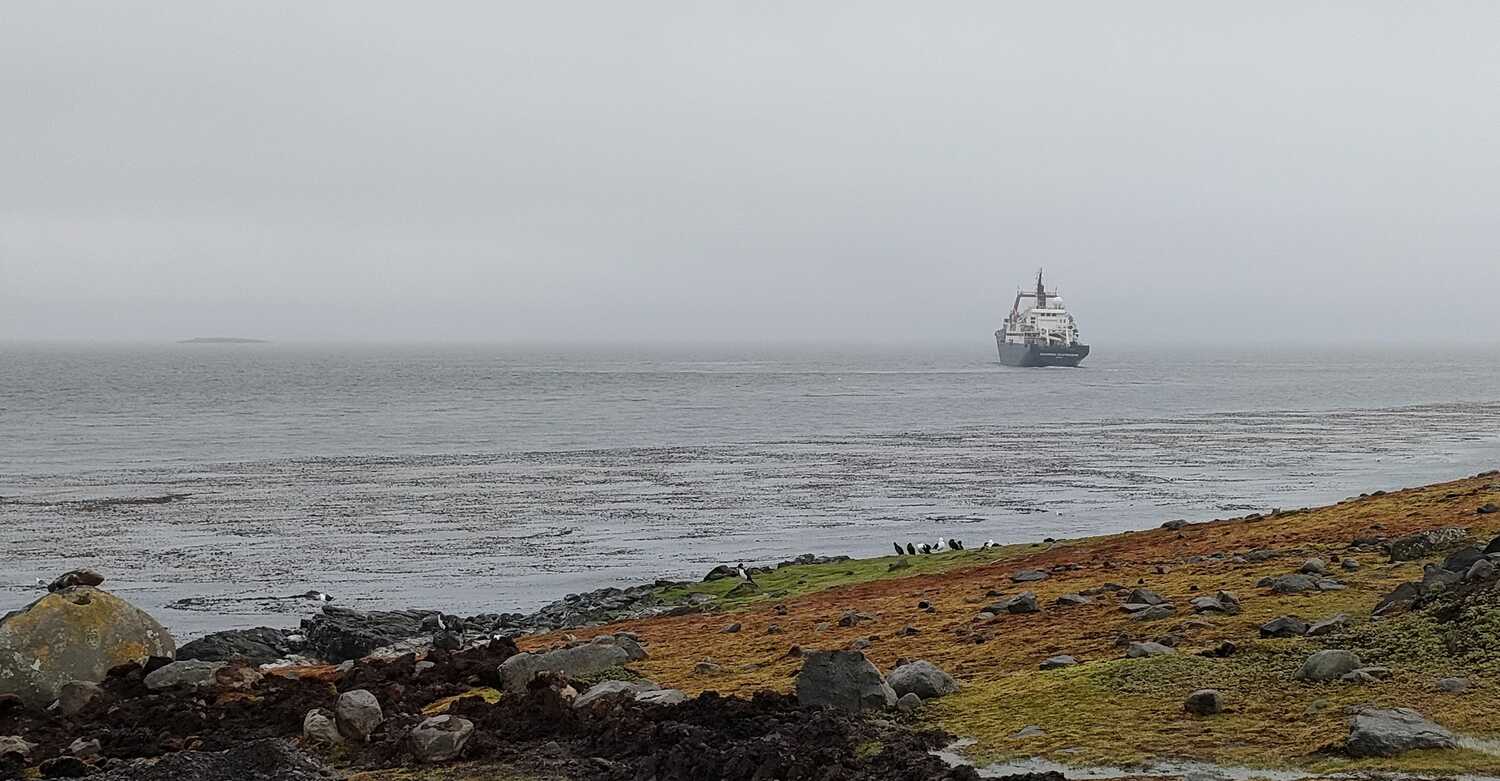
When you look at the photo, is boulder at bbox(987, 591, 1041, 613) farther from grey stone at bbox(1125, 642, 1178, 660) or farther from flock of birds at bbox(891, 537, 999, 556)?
flock of birds at bbox(891, 537, 999, 556)

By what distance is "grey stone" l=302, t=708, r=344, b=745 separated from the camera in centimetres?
1175

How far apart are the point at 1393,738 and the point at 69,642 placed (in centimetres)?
1280

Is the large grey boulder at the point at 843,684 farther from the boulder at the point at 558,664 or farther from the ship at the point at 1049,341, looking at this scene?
the ship at the point at 1049,341

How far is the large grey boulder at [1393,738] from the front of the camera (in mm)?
9117

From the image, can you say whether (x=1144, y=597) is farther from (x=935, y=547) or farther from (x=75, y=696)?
(x=935, y=547)

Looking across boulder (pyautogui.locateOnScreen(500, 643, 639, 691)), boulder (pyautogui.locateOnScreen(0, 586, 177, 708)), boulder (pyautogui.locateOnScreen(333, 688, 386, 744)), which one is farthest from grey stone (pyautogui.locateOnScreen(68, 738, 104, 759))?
boulder (pyautogui.locateOnScreen(500, 643, 639, 691))

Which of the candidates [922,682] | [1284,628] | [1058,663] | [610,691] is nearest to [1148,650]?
[1058,663]

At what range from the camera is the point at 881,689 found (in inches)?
444

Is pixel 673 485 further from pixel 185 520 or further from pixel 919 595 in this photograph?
pixel 919 595

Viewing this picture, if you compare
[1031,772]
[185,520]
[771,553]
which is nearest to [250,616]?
[771,553]

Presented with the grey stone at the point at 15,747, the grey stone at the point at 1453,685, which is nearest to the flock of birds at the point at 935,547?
the grey stone at the point at 1453,685

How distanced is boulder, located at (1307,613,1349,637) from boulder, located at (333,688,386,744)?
7.85 metres

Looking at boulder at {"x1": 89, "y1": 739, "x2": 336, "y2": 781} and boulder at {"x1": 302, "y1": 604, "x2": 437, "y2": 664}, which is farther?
boulder at {"x1": 302, "y1": 604, "x2": 437, "y2": 664}

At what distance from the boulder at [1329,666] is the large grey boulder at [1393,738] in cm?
148
